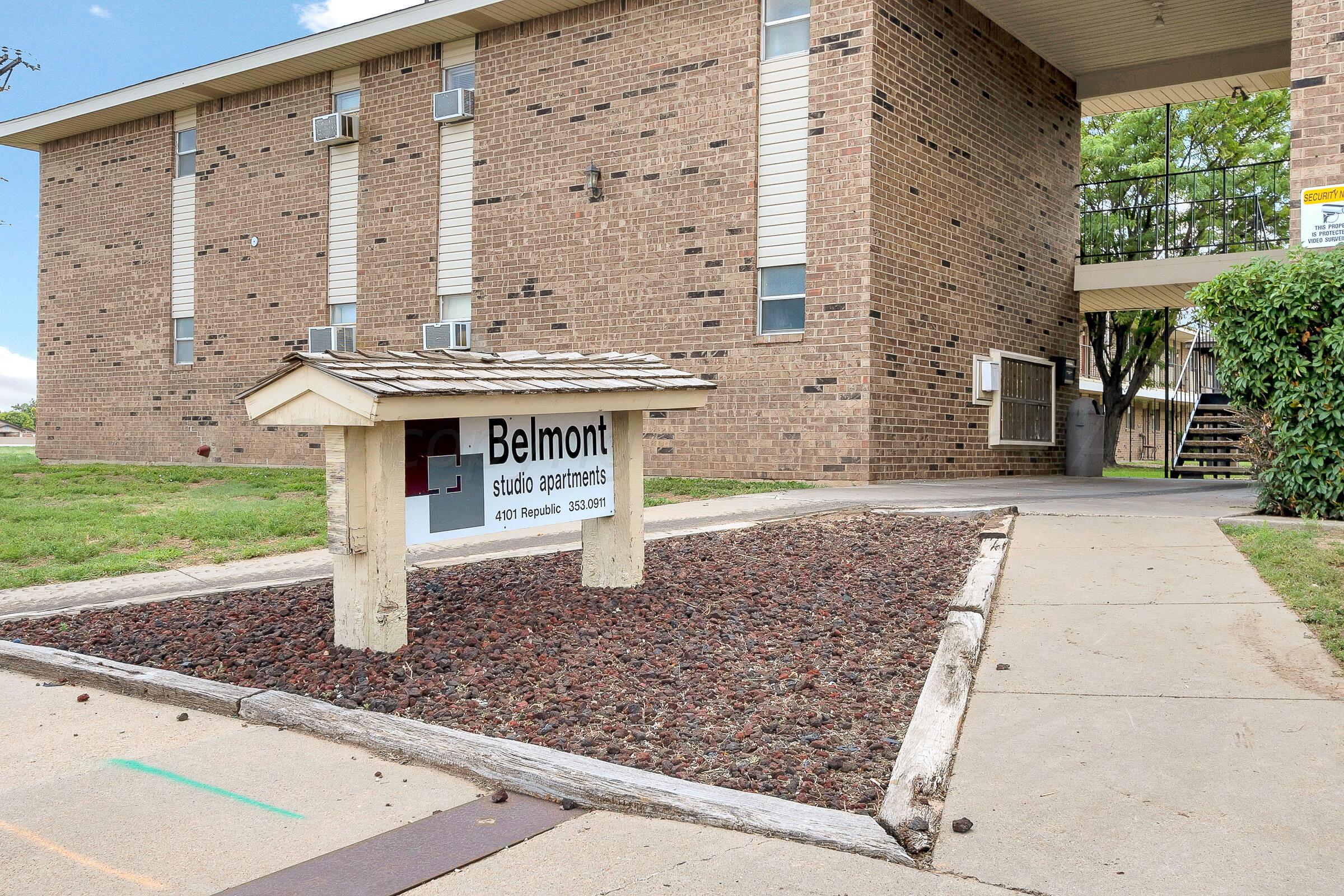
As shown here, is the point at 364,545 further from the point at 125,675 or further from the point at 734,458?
the point at 734,458

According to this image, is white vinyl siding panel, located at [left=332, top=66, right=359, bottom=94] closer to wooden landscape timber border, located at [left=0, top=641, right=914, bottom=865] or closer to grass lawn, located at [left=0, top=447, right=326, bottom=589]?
grass lawn, located at [left=0, top=447, right=326, bottom=589]

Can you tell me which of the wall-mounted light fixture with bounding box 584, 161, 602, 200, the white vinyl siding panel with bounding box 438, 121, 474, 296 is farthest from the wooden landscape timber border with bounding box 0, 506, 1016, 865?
the white vinyl siding panel with bounding box 438, 121, 474, 296

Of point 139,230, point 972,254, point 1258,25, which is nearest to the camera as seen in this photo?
point 972,254

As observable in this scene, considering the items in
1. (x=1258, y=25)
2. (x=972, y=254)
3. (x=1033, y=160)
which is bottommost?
(x=972, y=254)

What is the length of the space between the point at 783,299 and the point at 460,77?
7.51 metres

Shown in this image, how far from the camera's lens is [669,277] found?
15914 millimetres

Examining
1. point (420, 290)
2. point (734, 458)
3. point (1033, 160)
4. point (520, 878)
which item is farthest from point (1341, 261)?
point (420, 290)

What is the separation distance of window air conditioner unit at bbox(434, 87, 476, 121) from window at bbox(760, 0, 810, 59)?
5296 millimetres

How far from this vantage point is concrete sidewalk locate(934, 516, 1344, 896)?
3.13 m

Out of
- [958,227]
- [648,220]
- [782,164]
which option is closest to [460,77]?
[648,220]

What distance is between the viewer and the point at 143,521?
11047mm

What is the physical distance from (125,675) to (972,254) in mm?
14501

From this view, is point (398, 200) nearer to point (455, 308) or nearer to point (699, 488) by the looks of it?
point (455, 308)

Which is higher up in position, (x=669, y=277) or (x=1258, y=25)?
(x=1258, y=25)
